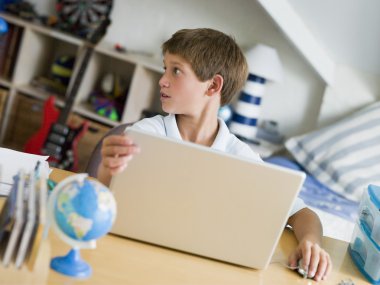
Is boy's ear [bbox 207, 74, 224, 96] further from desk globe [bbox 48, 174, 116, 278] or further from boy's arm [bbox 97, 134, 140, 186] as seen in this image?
desk globe [bbox 48, 174, 116, 278]

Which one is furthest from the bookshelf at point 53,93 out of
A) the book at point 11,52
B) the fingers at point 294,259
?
the fingers at point 294,259

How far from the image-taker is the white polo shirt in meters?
1.61

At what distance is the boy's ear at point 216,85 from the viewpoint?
166cm

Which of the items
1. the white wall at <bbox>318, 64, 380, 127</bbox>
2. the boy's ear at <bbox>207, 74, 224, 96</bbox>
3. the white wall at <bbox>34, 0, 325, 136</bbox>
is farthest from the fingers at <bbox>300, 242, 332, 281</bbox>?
the white wall at <bbox>34, 0, 325, 136</bbox>

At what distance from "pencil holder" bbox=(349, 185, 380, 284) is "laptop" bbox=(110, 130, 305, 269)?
0.31m

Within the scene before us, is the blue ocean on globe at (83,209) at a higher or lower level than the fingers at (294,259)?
higher

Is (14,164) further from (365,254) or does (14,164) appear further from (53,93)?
(53,93)

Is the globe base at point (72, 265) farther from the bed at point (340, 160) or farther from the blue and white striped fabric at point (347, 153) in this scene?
the blue and white striped fabric at point (347, 153)

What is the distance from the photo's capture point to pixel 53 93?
3.67 metres

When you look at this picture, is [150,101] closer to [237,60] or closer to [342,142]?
[342,142]

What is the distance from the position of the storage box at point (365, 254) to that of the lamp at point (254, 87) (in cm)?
180

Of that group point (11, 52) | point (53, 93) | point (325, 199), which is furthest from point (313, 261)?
point (11, 52)

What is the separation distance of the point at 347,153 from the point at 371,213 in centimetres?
161

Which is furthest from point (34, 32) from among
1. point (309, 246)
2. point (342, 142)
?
point (309, 246)
